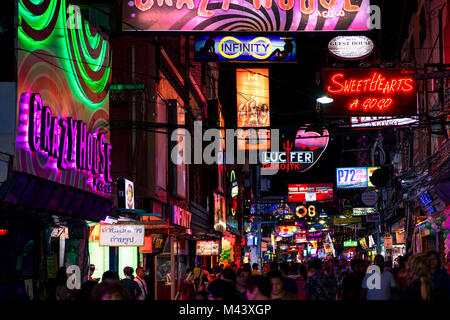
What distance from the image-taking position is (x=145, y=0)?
14.4 meters

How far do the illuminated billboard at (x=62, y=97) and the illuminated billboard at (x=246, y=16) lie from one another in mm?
1736

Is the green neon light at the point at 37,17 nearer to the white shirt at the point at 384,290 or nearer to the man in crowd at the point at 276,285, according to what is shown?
the man in crowd at the point at 276,285

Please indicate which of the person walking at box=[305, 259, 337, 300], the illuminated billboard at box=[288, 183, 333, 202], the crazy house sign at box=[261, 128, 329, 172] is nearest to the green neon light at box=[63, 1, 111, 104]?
the person walking at box=[305, 259, 337, 300]

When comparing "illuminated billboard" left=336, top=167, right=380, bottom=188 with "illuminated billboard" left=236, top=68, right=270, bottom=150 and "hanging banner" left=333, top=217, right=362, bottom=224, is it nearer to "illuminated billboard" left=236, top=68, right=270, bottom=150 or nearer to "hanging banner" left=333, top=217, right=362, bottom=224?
"hanging banner" left=333, top=217, right=362, bottom=224

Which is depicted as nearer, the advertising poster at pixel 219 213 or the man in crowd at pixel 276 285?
the man in crowd at pixel 276 285

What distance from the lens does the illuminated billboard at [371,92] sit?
21812mm

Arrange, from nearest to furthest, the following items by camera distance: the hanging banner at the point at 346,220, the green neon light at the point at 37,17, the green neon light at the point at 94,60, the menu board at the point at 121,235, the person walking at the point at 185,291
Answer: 1. the green neon light at the point at 37,17
2. the green neon light at the point at 94,60
3. the menu board at the point at 121,235
4. the person walking at the point at 185,291
5. the hanging banner at the point at 346,220

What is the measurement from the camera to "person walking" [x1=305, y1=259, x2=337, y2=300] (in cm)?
1495

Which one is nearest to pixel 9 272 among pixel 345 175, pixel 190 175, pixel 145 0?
pixel 145 0

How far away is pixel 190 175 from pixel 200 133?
239cm

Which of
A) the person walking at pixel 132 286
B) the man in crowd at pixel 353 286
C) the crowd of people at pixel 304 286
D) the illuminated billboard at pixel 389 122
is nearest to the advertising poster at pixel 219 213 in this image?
the illuminated billboard at pixel 389 122

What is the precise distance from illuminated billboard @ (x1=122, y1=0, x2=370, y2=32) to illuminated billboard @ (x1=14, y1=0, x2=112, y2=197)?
1.74 metres
